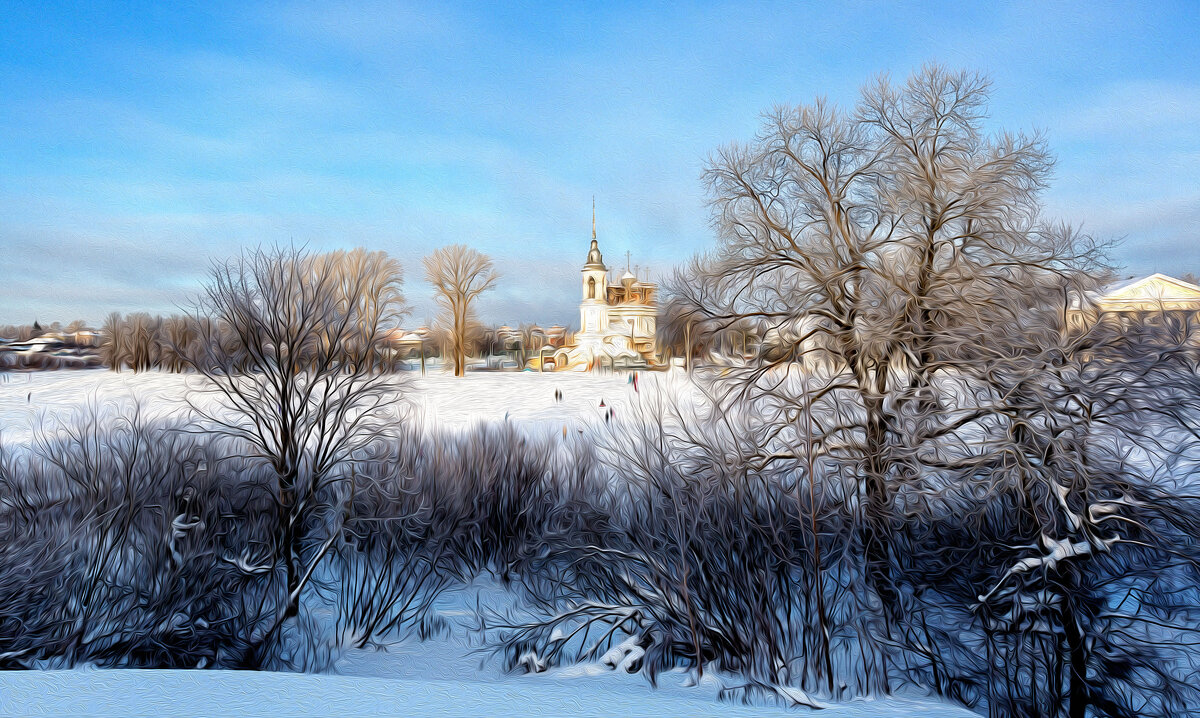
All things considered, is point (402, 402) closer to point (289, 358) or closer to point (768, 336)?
point (289, 358)

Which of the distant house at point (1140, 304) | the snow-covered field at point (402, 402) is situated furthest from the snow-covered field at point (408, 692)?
the snow-covered field at point (402, 402)

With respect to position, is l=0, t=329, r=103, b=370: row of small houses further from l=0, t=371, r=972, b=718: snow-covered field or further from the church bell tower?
the church bell tower

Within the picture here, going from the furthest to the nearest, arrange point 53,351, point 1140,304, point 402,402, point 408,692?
point 53,351
point 402,402
point 1140,304
point 408,692

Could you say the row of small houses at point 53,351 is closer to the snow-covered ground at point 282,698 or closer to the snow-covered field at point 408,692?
the snow-covered field at point 408,692

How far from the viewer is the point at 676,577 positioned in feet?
35.0

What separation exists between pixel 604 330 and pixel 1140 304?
52947mm

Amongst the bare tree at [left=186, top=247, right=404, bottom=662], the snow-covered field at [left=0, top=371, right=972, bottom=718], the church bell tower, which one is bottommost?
the snow-covered field at [left=0, top=371, right=972, bottom=718]

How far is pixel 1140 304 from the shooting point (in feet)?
32.6

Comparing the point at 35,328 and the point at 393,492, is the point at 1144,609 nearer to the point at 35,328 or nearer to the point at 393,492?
the point at 393,492

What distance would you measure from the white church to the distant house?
152 feet

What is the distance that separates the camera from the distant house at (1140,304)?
7.75m

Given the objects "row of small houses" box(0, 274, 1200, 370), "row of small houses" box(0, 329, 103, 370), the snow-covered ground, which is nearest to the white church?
"row of small houses" box(0, 274, 1200, 370)

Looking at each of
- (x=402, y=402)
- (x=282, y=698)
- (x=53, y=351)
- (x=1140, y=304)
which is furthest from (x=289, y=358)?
(x=53, y=351)

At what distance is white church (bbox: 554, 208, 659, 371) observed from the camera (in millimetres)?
58844
